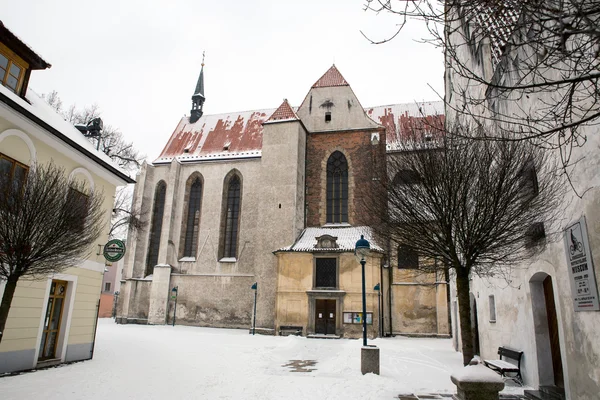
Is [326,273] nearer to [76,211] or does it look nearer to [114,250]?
[114,250]

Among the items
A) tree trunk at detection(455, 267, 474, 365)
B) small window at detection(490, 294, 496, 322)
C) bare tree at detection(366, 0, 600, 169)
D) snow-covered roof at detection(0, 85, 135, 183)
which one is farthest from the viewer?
small window at detection(490, 294, 496, 322)

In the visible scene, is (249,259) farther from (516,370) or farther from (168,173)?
(516,370)

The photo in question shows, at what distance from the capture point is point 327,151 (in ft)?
100

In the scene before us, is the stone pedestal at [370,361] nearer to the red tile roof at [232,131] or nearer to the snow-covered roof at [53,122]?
the snow-covered roof at [53,122]

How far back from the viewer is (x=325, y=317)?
24875mm

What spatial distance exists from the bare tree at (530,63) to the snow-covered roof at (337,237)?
1079cm

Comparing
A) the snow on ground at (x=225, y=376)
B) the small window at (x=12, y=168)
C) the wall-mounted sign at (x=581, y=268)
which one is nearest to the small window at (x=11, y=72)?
the small window at (x=12, y=168)

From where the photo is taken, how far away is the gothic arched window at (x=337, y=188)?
2933 centimetres

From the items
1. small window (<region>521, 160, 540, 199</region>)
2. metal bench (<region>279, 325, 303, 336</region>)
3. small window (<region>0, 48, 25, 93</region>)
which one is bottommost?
metal bench (<region>279, 325, 303, 336</region>)

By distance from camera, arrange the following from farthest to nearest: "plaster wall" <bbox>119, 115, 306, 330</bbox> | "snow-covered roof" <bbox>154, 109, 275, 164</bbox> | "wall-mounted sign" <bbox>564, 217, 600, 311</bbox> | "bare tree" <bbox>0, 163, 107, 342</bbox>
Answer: "snow-covered roof" <bbox>154, 109, 275, 164</bbox> < "plaster wall" <bbox>119, 115, 306, 330</bbox> < "bare tree" <bbox>0, 163, 107, 342</bbox> < "wall-mounted sign" <bbox>564, 217, 600, 311</bbox>

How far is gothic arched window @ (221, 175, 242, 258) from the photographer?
30.7 m

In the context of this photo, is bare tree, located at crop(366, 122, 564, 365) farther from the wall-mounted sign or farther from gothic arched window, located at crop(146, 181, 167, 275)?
gothic arched window, located at crop(146, 181, 167, 275)

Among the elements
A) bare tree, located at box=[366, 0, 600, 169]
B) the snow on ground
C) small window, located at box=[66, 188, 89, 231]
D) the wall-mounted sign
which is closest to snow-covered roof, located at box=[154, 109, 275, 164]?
bare tree, located at box=[366, 0, 600, 169]

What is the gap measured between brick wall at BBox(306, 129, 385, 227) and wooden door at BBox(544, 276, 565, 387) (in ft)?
60.9
